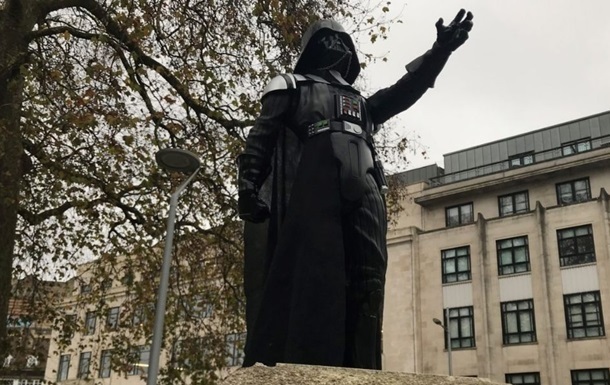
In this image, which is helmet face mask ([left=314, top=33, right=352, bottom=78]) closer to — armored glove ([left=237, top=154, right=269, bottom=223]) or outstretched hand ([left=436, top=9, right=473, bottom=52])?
outstretched hand ([left=436, top=9, right=473, bottom=52])

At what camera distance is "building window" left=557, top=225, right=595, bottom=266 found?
3459cm

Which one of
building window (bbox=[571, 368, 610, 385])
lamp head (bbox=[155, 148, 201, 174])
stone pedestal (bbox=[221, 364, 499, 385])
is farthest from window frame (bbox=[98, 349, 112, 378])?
building window (bbox=[571, 368, 610, 385])

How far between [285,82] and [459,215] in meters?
37.0

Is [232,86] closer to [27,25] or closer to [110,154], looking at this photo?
[110,154]

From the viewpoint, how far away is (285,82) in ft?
16.7

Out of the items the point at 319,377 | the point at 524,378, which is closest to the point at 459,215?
the point at 524,378

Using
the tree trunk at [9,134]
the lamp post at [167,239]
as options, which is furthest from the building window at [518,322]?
the tree trunk at [9,134]

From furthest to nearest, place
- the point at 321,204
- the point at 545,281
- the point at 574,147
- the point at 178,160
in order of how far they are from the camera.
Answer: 1. the point at 574,147
2. the point at 545,281
3. the point at 178,160
4. the point at 321,204

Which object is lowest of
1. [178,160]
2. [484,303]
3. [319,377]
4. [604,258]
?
[319,377]

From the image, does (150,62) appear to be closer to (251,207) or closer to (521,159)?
(251,207)

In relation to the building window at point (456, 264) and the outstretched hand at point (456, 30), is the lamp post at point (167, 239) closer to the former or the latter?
the outstretched hand at point (456, 30)

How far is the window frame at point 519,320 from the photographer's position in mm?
35000

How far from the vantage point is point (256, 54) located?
50.0 ft

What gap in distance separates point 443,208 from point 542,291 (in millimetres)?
8534
